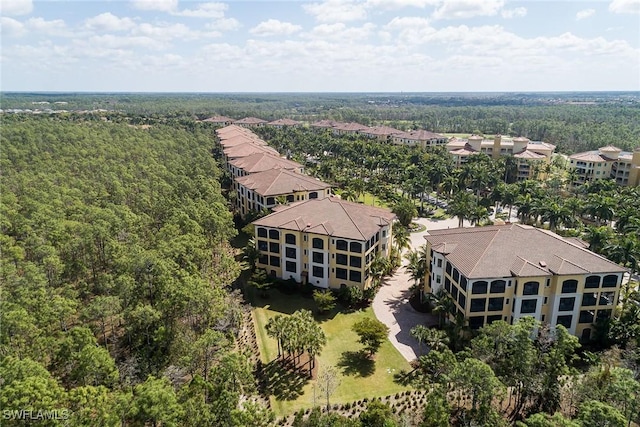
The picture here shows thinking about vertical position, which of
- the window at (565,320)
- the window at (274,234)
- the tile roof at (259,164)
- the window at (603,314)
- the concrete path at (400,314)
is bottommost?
the concrete path at (400,314)

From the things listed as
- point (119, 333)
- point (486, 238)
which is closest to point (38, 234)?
point (119, 333)

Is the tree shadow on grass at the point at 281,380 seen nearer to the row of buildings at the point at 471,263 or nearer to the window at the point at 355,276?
the window at the point at 355,276

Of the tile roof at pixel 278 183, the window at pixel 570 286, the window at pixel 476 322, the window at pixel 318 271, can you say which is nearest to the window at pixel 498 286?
the window at pixel 476 322

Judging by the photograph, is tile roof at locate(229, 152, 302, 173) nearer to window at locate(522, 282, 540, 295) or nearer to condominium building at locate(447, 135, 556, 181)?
window at locate(522, 282, 540, 295)

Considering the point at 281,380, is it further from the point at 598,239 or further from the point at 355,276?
the point at 598,239

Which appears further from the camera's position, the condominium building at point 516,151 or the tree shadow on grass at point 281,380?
the condominium building at point 516,151

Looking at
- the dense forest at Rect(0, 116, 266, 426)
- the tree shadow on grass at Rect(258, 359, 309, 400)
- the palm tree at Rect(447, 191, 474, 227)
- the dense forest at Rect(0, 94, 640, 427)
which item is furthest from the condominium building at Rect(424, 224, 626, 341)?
the palm tree at Rect(447, 191, 474, 227)
